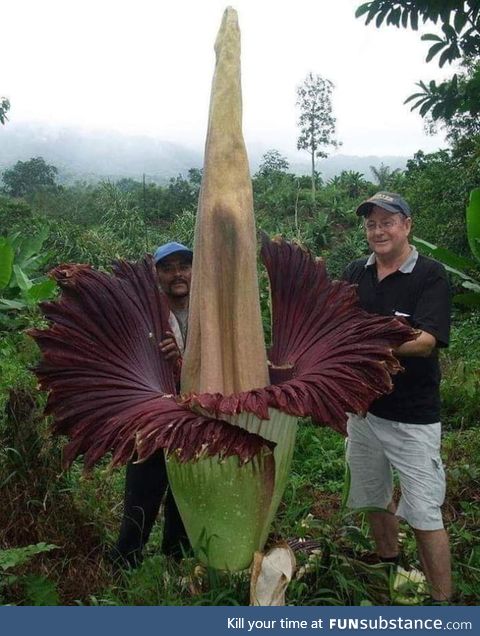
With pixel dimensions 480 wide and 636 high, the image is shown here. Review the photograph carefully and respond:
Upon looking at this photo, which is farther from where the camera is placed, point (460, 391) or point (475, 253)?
point (475, 253)

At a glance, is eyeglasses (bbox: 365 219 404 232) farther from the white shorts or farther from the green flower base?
the green flower base

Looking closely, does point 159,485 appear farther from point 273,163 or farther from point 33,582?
point 273,163

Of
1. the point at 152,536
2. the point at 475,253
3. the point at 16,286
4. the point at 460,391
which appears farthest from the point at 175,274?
the point at 16,286

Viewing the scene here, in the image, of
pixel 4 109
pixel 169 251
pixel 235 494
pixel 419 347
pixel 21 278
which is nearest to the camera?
pixel 235 494

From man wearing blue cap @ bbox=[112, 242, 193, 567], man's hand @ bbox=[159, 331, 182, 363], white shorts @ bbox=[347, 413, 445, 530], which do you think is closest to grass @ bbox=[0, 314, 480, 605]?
man wearing blue cap @ bbox=[112, 242, 193, 567]

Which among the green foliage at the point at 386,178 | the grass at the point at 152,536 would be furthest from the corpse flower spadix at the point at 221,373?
the green foliage at the point at 386,178

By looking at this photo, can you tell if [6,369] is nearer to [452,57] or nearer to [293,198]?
[452,57]

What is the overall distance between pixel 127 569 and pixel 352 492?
0.95 metres

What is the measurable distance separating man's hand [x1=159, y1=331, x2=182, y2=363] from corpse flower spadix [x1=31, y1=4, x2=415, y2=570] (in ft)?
0.30

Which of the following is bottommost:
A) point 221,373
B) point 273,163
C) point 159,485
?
point 159,485

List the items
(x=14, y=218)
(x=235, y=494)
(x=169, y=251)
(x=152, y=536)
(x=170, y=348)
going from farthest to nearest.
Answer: (x=14, y=218) < (x=152, y=536) < (x=169, y=251) < (x=170, y=348) < (x=235, y=494)

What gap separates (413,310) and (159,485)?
115 cm

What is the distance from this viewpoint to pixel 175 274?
2430 mm
